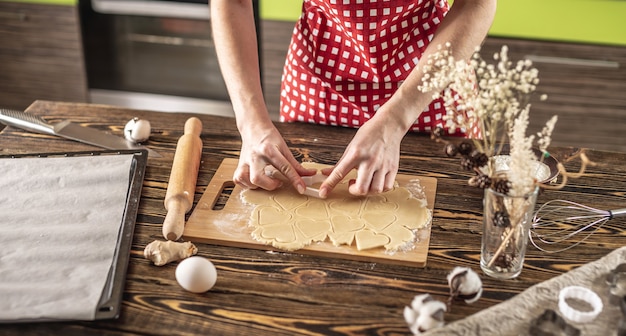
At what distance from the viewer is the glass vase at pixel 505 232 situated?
885 mm

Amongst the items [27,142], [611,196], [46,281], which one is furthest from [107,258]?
[611,196]

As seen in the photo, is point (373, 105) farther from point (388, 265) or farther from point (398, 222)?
point (388, 265)

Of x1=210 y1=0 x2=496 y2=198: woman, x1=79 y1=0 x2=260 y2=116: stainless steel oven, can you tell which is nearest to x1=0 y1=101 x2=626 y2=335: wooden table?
x1=210 y1=0 x2=496 y2=198: woman

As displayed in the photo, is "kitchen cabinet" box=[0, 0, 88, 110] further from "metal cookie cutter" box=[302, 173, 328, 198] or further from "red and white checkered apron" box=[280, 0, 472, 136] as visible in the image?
"metal cookie cutter" box=[302, 173, 328, 198]

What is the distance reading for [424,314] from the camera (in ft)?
2.72

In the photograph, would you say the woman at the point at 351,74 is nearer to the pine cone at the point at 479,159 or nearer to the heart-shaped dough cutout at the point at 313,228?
the heart-shaped dough cutout at the point at 313,228

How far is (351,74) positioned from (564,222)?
57 cm

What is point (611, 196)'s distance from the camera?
1.18m

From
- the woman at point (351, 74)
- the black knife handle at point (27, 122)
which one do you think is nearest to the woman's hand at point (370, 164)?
the woman at point (351, 74)

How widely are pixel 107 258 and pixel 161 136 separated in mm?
452

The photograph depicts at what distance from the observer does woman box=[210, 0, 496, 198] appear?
1.16 m

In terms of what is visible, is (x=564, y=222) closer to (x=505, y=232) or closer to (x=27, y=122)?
(x=505, y=232)

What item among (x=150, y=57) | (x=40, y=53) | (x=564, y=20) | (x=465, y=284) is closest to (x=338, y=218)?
(x=465, y=284)

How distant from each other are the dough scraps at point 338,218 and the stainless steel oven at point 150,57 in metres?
1.60
